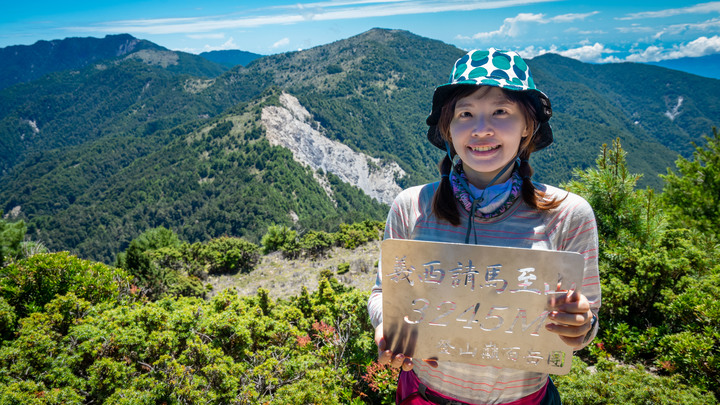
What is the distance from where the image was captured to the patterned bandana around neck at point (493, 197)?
1.84m

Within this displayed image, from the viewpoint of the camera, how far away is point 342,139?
494 ft

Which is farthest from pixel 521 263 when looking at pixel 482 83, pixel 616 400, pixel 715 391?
pixel 715 391

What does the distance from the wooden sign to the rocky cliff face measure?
11899cm

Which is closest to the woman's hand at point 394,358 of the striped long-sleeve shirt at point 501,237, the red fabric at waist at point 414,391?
the striped long-sleeve shirt at point 501,237

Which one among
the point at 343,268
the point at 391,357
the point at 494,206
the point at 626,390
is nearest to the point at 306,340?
the point at 626,390

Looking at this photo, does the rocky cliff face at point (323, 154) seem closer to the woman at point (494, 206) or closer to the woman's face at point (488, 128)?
the woman at point (494, 206)

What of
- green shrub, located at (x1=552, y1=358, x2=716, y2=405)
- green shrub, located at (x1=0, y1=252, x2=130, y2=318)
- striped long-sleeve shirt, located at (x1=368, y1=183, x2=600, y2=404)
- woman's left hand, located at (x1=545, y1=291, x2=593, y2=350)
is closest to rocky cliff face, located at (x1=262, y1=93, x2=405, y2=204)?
green shrub, located at (x1=0, y1=252, x2=130, y2=318)

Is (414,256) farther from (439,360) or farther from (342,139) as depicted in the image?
(342,139)

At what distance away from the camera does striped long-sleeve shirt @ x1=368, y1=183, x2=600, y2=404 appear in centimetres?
172

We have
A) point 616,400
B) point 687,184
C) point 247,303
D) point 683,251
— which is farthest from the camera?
point 687,184

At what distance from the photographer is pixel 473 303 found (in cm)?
173

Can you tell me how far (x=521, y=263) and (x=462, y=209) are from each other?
1.52ft

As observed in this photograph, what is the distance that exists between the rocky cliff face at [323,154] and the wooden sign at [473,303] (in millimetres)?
118991

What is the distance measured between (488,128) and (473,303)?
33.5 inches
